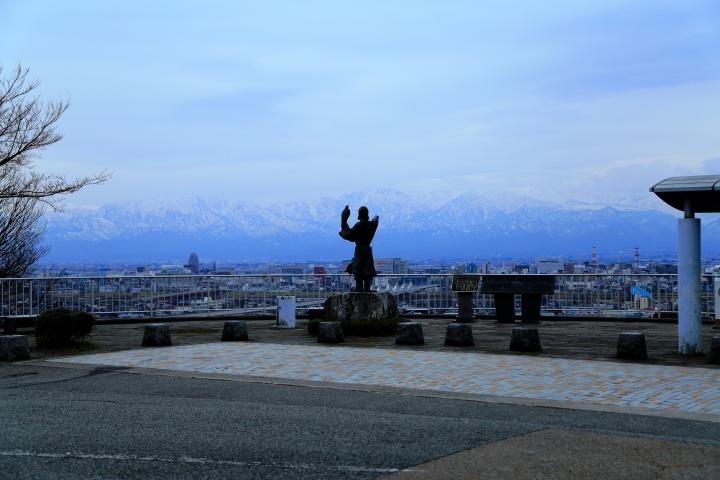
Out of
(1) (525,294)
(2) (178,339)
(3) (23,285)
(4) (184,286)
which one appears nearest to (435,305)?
(1) (525,294)

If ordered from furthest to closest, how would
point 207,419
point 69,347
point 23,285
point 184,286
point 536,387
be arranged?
point 184,286 < point 23,285 < point 69,347 < point 536,387 < point 207,419

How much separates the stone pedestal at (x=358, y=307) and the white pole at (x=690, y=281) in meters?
7.17

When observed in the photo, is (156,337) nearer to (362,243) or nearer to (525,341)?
(362,243)

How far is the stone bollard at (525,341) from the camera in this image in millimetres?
14703

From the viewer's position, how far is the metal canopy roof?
42.7ft

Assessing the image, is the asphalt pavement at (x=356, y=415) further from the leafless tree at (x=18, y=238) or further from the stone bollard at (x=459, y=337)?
the leafless tree at (x=18, y=238)

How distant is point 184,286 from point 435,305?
25.3ft

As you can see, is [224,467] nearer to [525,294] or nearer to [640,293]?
[525,294]

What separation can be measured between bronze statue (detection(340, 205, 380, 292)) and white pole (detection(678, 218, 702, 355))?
7858 mm

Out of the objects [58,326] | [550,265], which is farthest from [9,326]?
[550,265]

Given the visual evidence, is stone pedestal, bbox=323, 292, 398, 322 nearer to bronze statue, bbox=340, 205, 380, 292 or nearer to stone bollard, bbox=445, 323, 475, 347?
bronze statue, bbox=340, 205, 380, 292

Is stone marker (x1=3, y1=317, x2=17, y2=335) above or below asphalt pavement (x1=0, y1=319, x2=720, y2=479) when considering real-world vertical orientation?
above

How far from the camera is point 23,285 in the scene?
920 inches

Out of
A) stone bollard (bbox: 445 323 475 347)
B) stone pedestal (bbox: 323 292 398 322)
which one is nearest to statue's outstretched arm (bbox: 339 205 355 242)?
stone pedestal (bbox: 323 292 398 322)
